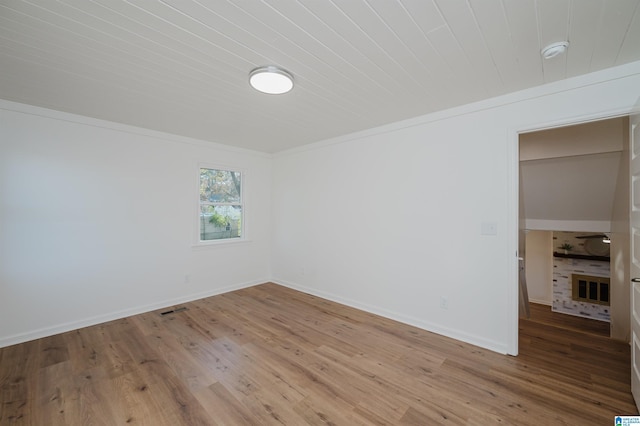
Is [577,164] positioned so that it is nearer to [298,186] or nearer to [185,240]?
[298,186]

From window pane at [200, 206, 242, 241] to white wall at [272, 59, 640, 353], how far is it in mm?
1441

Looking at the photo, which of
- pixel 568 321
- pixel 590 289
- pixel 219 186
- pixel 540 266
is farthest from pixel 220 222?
pixel 590 289

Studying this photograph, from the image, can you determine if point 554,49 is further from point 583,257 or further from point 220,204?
point 583,257

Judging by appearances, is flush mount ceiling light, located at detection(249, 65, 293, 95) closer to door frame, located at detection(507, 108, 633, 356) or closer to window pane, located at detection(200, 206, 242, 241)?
door frame, located at detection(507, 108, 633, 356)

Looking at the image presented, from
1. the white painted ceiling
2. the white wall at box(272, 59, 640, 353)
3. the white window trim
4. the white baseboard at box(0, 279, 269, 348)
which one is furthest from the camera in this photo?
the white window trim

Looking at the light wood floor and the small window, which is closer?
the light wood floor

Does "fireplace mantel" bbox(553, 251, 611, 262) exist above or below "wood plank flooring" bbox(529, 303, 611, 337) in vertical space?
above

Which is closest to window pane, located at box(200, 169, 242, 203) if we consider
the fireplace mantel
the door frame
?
the door frame

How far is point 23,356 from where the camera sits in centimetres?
244

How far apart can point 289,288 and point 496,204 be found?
3.44 metres

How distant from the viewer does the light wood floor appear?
174 centimetres

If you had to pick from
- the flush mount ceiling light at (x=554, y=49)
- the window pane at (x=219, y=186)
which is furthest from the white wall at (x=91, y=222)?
the flush mount ceiling light at (x=554, y=49)

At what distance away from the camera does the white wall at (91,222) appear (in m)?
2.72

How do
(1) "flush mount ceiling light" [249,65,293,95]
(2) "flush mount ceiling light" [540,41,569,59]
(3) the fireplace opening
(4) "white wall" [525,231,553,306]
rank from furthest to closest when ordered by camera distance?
(4) "white wall" [525,231,553,306] → (3) the fireplace opening → (1) "flush mount ceiling light" [249,65,293,95] → (2) "flush mount ceiling light" [540,41,569,59]
